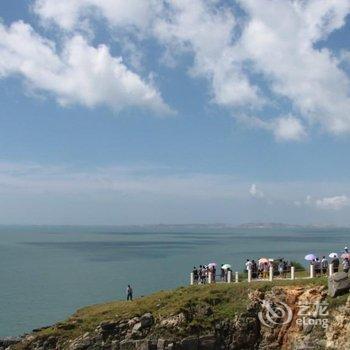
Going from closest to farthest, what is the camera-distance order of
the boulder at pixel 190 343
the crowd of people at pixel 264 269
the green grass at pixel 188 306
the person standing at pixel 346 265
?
the boulder at pixel 190 343, the green grass at pixel 188 306, the person standing at pixel 346 265, the crowd of people at pixel 264 269

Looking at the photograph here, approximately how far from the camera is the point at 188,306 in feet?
125

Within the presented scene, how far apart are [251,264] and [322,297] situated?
32.6 feet

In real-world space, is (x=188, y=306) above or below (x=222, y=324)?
above

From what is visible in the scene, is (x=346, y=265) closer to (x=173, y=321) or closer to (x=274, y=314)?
(x=274, y=314)

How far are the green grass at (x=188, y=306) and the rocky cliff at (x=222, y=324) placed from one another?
68mm

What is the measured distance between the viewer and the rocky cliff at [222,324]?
116ft

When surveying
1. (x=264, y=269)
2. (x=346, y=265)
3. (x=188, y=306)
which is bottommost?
(x=188, y=306)

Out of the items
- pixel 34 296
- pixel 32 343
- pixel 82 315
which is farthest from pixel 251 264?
pixel 34 296

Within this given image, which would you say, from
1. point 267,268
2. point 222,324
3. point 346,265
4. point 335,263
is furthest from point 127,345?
point 335,263

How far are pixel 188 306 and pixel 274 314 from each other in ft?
19.8

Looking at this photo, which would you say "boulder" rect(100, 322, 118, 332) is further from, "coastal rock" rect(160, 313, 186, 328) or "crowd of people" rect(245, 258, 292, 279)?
"crowd of people" rect(245, 258, 292, 279)

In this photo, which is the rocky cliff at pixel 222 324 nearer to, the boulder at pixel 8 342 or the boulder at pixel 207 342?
the boulder at pixel 207 342

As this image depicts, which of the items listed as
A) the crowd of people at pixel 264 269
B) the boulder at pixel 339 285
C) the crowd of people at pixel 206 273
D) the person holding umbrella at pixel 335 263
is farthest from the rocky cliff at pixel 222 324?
the crowd of people at pixel 206 273

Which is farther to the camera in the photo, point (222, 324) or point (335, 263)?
point (335, 263)
